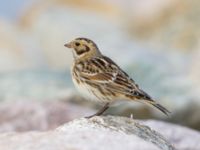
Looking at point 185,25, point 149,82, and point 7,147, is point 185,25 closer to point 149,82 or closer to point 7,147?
point 149,82

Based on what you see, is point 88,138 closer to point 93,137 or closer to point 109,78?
point 93,137

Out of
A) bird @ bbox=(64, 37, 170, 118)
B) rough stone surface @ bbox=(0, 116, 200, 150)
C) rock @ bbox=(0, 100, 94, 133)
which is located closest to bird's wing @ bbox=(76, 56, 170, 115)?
bird @ bbox=(64, 37, 170, 118)

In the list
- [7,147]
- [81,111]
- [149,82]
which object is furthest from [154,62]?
[7,147]

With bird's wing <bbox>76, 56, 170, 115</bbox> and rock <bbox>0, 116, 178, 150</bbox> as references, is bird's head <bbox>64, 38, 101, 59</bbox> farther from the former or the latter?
rock <bbox>0, 116, 178, 150</bbox>

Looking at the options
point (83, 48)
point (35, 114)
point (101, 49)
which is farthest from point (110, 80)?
point (101, 49)

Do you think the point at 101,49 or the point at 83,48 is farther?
the point at 101,49
